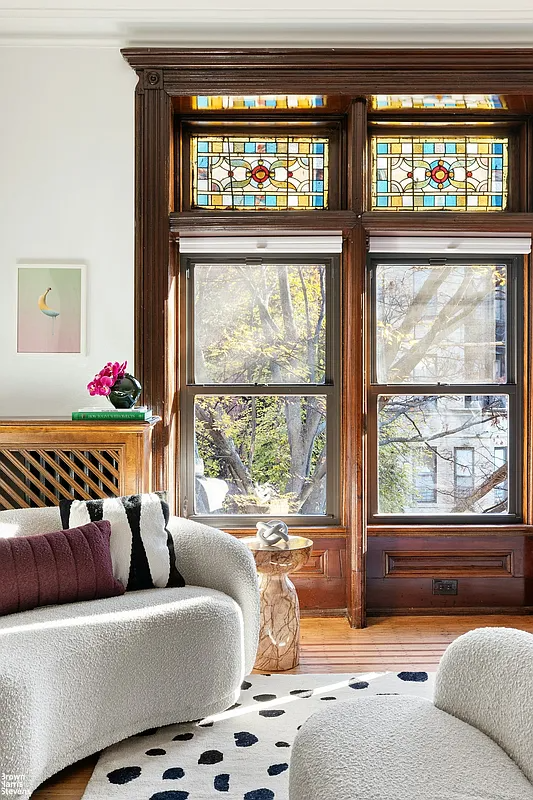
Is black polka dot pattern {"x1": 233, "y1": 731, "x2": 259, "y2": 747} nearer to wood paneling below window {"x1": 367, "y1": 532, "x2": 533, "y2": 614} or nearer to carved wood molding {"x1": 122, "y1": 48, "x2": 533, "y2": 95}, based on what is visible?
wood paneling below window {"x1": 367, "y1": 532, "x2": 533, "y2": 614}

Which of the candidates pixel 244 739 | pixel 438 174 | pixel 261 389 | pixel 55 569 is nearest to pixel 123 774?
pixel 244 739

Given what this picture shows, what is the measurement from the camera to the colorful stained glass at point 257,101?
12.0 feet

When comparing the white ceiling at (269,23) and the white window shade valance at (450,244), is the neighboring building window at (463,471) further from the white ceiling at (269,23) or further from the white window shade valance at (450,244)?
the white ceiling at (269,23)

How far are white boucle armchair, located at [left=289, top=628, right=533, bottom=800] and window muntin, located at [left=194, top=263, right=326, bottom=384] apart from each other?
7.50 feet

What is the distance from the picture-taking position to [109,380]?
3.35 m

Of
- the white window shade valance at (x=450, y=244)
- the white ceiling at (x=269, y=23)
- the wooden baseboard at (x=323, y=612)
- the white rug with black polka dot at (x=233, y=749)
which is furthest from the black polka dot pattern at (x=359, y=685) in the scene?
the white ceiling at (x=269, y=23)

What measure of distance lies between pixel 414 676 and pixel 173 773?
3.86ft

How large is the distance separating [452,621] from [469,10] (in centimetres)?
305

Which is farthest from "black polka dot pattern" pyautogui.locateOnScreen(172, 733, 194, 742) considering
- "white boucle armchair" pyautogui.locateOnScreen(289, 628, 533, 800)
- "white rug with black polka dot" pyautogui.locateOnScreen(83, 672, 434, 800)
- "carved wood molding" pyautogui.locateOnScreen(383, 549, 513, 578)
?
"carved wood molding" pyautogui.locateOnScreen(383, 549, 513, 578)

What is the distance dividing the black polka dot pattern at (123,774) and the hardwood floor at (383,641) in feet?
3.28

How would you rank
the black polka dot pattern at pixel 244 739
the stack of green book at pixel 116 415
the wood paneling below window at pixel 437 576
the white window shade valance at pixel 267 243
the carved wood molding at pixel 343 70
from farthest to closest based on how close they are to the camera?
the wood paneling below window at pixel 437 576 → the white window shade valance at pixel 267 243 → the carved wood molding at pixel 343 70 → the stack of green book at pixel 116 415 → the black polka dot pattern at pixel 244 739

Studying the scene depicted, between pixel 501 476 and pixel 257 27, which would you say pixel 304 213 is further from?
pixel 501 476

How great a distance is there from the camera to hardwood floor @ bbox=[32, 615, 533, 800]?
310cm

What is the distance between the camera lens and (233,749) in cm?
233
